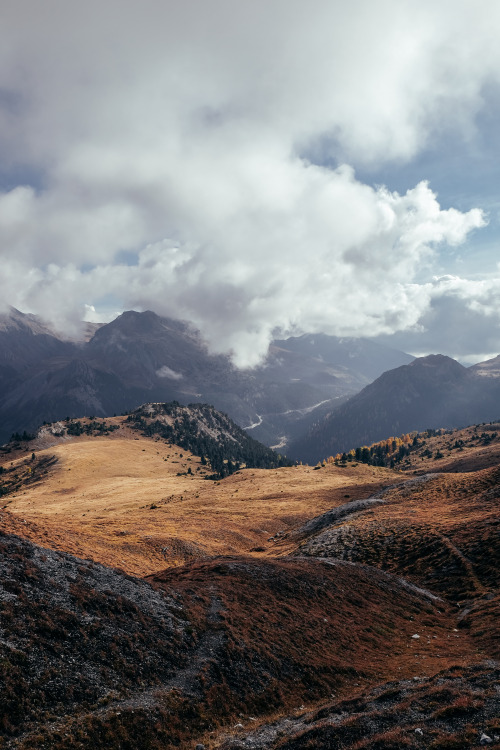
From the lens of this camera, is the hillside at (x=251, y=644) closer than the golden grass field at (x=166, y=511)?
Yes

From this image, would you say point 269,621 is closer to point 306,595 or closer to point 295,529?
point 306,595

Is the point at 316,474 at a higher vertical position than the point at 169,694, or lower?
lower

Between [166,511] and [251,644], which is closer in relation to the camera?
[251,644]

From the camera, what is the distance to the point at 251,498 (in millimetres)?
127875

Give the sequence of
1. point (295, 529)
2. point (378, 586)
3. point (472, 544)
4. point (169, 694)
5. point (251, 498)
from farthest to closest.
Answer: point (251, 498) < point (295, 529) < point (472, 544) < point (378, 586) < point (169, 694)

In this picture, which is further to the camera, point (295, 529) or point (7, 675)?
point (295, 529)

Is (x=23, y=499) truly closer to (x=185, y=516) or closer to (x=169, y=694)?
(x=185, y=516)

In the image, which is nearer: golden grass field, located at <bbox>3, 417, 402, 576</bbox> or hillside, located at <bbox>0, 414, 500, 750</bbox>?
hillside, located at <bbox>0, 414, 500, 750</bbox>

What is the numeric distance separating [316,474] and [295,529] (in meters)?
95.8

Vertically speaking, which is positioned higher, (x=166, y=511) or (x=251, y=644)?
(x=251, y=644)

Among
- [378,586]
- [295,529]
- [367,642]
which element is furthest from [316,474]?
[367,642]

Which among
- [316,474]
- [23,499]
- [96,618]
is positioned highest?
[96,618]

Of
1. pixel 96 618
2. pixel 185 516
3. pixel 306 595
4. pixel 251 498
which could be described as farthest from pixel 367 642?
pixel 251 498

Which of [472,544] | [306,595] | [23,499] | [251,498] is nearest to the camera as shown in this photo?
[306,595]
